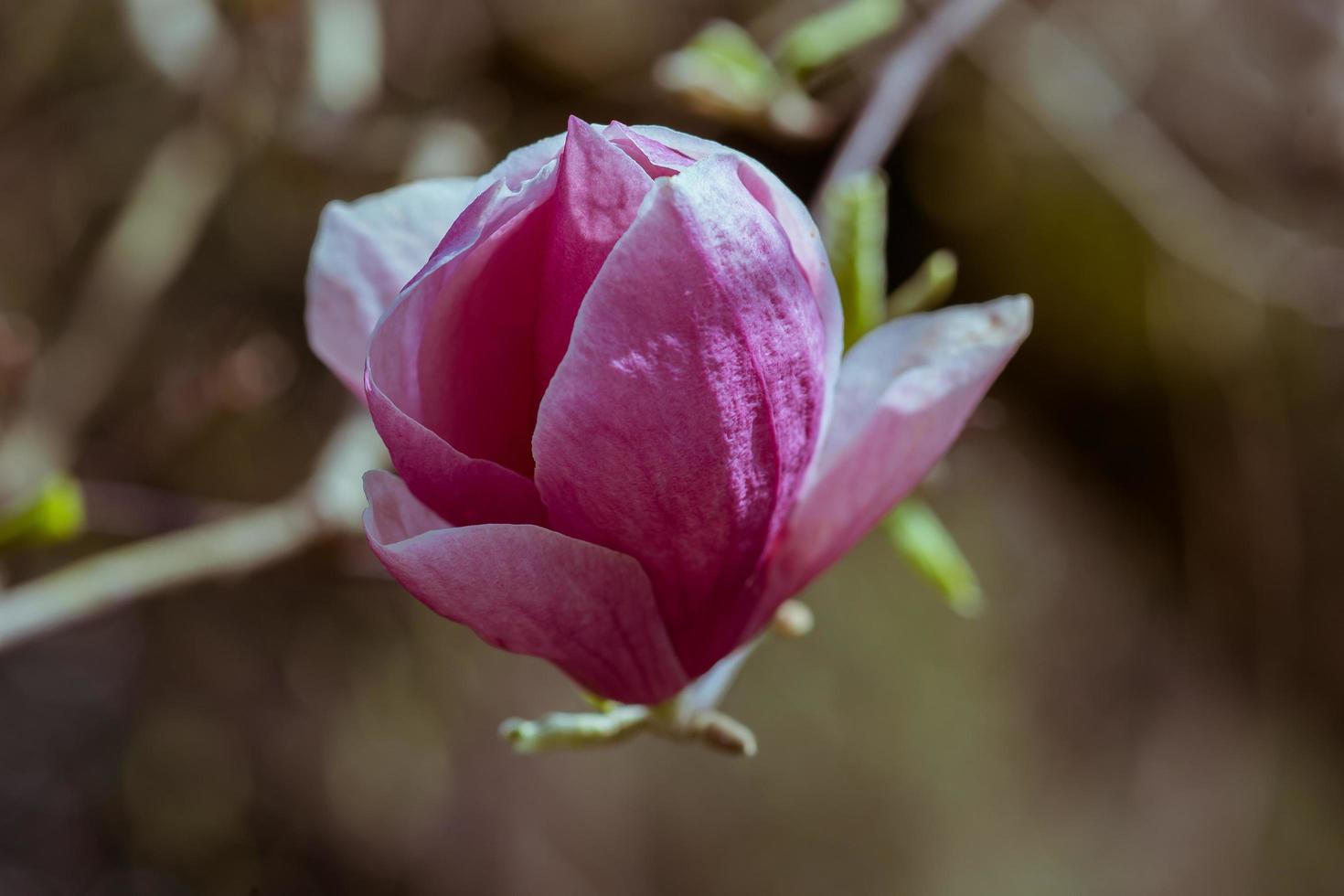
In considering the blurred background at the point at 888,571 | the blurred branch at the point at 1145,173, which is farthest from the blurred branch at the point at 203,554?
the blurred branch at the point at 1145,173

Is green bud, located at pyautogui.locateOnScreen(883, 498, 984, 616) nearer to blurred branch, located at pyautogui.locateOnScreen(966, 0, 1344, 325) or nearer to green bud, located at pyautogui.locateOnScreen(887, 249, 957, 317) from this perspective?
green bud, located at pyautogui.locateOnScreen(887, 249, 957, 317)

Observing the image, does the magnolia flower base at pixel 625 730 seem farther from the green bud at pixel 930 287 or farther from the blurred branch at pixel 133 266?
the blurred branch at pixel 133 266

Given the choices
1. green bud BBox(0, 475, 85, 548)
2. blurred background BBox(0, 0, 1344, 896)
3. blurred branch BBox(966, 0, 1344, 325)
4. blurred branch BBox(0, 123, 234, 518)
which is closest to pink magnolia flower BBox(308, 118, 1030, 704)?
green bud BBox(0, 475, 85, 548)

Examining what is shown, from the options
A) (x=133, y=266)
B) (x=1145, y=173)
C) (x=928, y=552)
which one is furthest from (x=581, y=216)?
(x=1145, y=173)

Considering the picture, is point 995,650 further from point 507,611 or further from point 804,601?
point 507,611

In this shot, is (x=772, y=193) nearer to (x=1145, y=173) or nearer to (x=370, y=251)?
(x=370, y=251)
